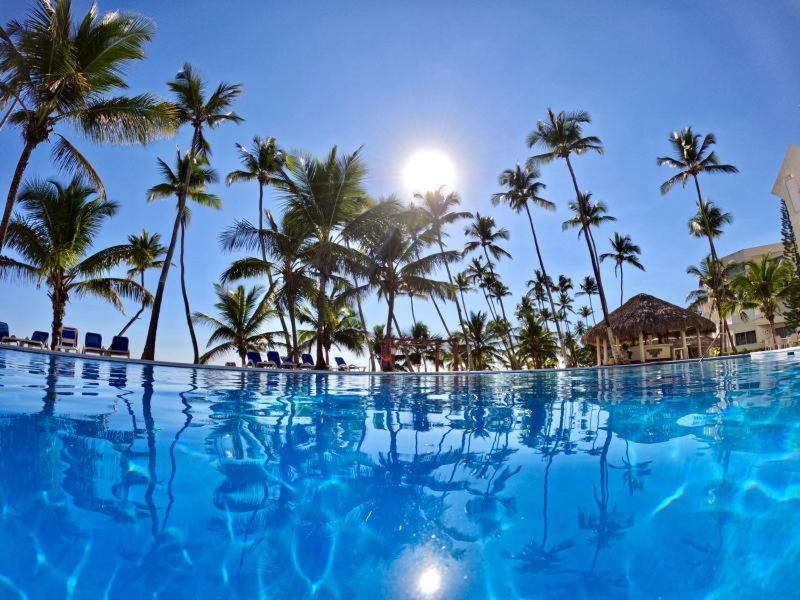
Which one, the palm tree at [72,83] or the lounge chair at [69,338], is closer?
the palm tree at [72,83]

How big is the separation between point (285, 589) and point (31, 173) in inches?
773

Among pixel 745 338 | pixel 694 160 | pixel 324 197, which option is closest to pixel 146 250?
pixel 324 197

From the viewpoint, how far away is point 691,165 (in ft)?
85.4

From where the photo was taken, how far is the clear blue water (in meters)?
1.89

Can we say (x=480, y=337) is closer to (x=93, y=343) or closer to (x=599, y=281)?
(x=599, y=281)

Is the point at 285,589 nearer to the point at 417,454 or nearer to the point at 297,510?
the point at 297,510

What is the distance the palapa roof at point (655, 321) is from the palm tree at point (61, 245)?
2281 cm

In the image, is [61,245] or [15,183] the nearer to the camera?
[15,183]

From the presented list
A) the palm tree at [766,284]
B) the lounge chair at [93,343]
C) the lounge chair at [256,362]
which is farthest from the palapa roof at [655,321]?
the lounge chair at [93,343]

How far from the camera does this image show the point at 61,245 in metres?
15.9

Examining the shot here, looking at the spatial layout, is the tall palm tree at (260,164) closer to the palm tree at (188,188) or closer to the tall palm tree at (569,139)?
the palm tree at (188,188)

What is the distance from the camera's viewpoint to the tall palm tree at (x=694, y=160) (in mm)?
25469

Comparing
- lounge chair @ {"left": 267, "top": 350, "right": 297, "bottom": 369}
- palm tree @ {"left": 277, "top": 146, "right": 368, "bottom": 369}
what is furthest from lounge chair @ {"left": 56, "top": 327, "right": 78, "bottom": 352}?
palm tree @ {"left": 277, "top": 146, "right": 368, "bottom": 369}

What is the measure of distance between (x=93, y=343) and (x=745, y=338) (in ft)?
176
